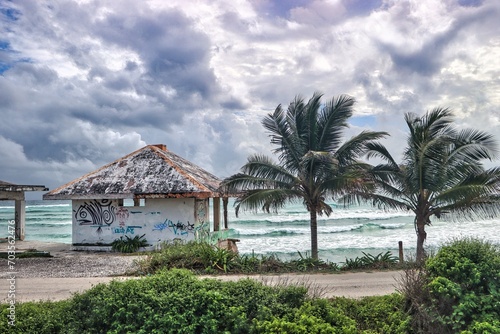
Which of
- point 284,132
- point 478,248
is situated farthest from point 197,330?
point 284,132

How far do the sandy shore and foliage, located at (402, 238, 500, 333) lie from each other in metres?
1.81

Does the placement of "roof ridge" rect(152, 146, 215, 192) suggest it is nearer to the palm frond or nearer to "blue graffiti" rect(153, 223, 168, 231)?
"blue graffiti" rect(153, 223, 168, 231)

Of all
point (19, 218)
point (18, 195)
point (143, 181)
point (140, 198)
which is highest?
point (143, 181)

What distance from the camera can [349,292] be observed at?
11.7 m

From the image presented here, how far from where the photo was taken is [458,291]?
24.8 feet

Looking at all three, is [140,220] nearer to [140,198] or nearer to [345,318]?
[140,198]

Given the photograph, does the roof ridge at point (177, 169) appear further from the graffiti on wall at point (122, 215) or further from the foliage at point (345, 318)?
the foliage at point (345, 318)

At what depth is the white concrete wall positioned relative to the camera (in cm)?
2136

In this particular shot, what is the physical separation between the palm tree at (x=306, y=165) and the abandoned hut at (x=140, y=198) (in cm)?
362

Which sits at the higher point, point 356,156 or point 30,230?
point 356,156

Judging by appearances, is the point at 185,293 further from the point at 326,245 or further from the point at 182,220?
the point at 326,245

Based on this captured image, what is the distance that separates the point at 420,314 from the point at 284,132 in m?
11.3

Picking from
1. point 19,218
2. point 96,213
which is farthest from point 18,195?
point 96,213

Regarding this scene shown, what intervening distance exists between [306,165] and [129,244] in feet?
30.1
